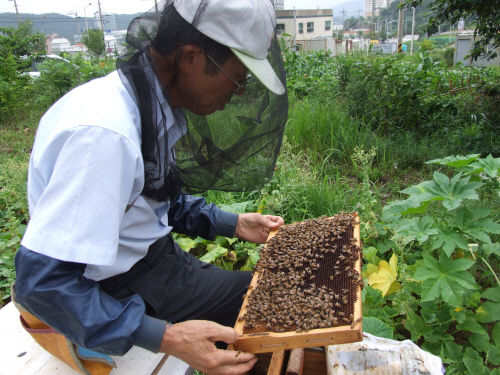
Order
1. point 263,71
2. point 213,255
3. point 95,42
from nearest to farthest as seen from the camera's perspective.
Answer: point 263,71 → point 213,255 → point 95,42

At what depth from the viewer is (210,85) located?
5.48 feet

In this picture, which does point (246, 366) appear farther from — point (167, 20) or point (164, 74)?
point (167, 20)

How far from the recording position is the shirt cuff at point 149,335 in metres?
1.51

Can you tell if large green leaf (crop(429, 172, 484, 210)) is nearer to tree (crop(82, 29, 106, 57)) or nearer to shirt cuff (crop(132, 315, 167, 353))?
shirt cuff (crop(132, 315, 167, 353))

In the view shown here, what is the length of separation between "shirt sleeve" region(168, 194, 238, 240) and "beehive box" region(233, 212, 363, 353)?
349mm

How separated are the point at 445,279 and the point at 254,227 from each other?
1.18 metres

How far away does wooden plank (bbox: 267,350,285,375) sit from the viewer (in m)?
1.73

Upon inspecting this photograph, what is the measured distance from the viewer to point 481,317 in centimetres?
213

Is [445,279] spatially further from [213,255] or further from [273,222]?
[213,255]

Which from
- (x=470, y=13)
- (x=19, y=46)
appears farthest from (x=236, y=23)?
(x=19, y=46)

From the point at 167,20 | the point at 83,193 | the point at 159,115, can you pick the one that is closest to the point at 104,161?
the point at 83,193

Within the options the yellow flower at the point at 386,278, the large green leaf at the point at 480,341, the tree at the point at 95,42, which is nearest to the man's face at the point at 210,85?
the yellow flower at the point at 386,278

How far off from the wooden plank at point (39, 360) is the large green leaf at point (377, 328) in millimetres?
1141

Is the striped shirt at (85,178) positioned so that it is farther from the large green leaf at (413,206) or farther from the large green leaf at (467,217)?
the large green leaf at (467,217)
